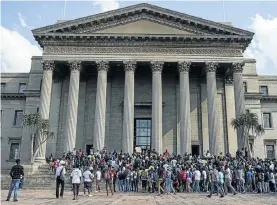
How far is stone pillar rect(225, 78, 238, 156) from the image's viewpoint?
3706 centimetres

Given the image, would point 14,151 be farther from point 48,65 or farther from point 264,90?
point 264,90

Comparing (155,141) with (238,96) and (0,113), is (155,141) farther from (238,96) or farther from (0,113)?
(0,113)

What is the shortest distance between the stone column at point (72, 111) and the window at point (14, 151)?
13947 mm

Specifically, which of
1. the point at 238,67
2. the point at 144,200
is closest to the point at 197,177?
the point at 144,200

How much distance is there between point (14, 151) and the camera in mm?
44312

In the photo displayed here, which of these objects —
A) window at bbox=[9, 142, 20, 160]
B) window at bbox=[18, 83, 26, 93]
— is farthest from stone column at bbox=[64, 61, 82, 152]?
window at bbox=[18, 83, 26, 93]

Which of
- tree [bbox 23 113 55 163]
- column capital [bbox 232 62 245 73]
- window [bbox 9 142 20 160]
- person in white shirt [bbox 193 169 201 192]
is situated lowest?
person in white shirt [bbox 193 169 201 192]

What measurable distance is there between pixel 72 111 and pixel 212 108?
48.9 feet

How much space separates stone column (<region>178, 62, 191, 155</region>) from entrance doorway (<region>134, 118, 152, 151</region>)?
21.5ft

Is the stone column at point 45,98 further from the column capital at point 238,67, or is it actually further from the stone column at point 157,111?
the column capital at point 238,67

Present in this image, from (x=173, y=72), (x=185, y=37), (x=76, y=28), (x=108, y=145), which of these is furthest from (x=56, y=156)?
(x=185, y=37)

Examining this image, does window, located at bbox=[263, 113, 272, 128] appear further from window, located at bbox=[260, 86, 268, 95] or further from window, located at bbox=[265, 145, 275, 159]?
window, located at bbox=[260, 86, 268, 95]

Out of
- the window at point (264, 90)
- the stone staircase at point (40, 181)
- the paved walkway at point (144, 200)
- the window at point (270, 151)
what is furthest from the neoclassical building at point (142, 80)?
the paved walkway at point (144, 200)

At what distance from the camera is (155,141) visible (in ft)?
108
